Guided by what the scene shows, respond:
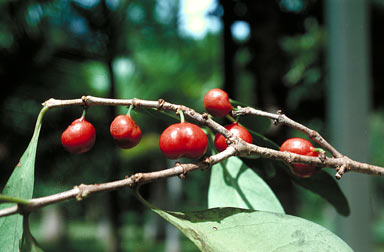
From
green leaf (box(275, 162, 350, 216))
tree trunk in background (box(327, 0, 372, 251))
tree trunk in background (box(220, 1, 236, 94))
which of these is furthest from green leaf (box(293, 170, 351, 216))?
tree trunk in background (box(327, 0, 372, 251))

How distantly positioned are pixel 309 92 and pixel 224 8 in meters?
2.25

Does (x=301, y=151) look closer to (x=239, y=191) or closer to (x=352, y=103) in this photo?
(x=239, y=191)

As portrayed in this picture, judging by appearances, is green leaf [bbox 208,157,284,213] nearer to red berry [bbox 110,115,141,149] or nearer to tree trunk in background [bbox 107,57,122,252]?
red berry [bbox 110,115,141,149]

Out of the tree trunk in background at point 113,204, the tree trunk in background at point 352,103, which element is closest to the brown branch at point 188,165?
the tree trunk in background at point 352,103

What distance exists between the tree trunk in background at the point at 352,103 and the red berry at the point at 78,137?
60.8 inches

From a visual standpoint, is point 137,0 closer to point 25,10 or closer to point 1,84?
point 25,10

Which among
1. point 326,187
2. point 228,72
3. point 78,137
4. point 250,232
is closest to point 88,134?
point 78,137

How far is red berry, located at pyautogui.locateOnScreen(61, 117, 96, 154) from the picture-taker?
256 millimetres

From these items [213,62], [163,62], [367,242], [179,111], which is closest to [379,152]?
[213,62]

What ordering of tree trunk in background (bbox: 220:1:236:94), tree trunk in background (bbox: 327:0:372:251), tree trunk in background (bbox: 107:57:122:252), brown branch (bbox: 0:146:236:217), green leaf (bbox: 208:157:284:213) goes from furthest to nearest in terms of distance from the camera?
tree trunk in background (bbox: 107:57:122:252) → tree trunk in background (bbox: 327:0:372:251) → tree trunk in background (bbox: 220:1:236:94) → green leaf (bbox: 208:157:284:213) → brown branch (bbox: 0:146:236:217)

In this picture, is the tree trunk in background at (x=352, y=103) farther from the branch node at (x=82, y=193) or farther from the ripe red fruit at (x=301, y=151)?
the branch node at (x=82, y=193)

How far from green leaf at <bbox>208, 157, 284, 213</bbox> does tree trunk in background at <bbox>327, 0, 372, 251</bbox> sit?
1.42 m

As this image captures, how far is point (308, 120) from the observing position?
3.06 meters

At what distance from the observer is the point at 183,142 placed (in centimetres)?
24
